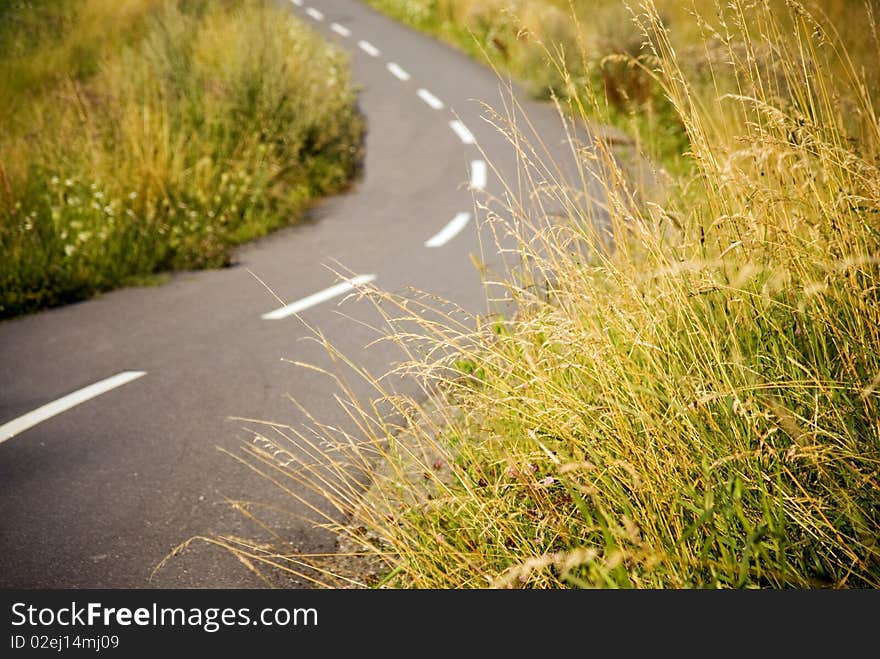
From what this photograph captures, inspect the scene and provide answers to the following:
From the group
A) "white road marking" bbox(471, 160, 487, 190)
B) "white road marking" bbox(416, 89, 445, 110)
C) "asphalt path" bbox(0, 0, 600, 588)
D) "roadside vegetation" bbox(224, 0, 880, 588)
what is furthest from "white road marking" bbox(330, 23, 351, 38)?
"roadside vegetation" bbox(224, 0, 880, 588)

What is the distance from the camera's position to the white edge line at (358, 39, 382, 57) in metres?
17.5

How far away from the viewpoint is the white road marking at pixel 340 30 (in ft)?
63.7

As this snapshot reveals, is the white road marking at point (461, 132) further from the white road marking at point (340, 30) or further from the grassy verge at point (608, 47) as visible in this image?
the white road marking at point (340, 30)

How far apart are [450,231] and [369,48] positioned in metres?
11.0

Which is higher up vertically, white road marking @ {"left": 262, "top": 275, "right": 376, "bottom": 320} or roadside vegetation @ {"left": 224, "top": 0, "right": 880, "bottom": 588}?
roadside vegetation @ {"left": 224, "top": 0, "right": 880, "bottom": 588}

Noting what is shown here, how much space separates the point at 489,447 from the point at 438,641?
1.12 m

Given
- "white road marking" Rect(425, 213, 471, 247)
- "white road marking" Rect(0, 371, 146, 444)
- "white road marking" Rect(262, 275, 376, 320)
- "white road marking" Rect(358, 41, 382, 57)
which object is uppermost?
"white road marking" Rect(358, 41, 382, 57)

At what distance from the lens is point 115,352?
566 centimetres

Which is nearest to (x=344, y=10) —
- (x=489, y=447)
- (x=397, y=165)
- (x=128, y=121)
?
(x=397, y=165)

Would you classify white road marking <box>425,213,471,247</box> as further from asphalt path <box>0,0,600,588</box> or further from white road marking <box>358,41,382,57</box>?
white road marking <box>358,41,382,57</box>

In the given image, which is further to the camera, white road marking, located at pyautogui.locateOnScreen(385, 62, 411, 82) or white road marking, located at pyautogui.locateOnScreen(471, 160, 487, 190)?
white road marking, located at pyautogui.locateOnScreen(385, 62, 411, 82)

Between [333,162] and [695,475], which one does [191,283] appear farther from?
[695,475]

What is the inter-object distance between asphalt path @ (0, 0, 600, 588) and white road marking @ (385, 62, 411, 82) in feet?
18.9

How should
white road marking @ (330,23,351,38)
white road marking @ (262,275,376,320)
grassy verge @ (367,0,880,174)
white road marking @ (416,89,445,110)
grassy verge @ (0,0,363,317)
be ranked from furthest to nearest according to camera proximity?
white road marking @ (330,23,351,38) → white road marking @ (416,89,445,110) → grassy verge @ (367,0,880,174) → grassy verge @ (0,0,363,317) → white road marking @ (262,275,376,320)
